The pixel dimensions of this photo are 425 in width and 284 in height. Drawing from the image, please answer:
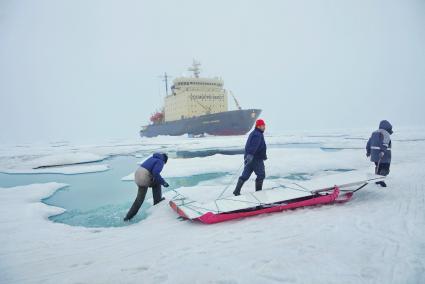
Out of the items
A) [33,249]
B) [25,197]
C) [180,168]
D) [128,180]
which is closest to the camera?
[33,249]

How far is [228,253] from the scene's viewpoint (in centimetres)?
283

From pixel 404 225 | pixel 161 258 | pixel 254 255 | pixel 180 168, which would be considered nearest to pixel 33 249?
pixel 161 258

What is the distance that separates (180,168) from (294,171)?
14.4 ft

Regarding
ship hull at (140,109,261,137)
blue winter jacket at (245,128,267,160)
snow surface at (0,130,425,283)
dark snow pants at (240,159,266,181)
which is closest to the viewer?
snow surface at (0,130,425,283)

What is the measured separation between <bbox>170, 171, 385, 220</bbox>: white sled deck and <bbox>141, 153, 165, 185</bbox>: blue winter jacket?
574mm

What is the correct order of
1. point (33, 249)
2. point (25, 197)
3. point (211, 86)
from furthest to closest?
point (211, 86)
point (25, 197)
point (33, 249)

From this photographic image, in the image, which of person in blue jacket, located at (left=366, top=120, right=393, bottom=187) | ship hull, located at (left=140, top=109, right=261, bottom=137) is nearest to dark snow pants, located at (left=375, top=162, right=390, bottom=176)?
person in blue jacket, located at (left=366, top=120, right=393, bottom=187)

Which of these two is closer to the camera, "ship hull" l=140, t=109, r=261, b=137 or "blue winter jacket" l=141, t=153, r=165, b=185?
"blue winter jacket" l=141, t=153, r=165, b=185

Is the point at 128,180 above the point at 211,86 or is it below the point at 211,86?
below

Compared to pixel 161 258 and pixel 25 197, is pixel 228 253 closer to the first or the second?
pixel 161 258

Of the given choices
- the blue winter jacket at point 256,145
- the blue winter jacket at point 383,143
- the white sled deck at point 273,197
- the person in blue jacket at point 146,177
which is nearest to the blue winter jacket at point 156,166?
the person in blue jacket at point 146,177

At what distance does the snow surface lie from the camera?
7.74 ft

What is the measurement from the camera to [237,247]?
2980mm

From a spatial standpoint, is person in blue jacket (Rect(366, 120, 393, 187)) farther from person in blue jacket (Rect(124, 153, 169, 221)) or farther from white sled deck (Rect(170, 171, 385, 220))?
person in blue jacket (Rect(124, 153, 169, 221))
